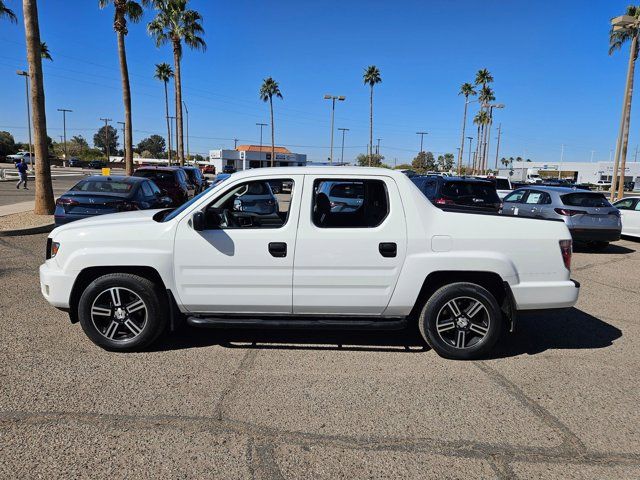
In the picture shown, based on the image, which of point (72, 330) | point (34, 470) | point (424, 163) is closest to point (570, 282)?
point (34, 470)

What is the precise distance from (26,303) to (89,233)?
7.41 ft

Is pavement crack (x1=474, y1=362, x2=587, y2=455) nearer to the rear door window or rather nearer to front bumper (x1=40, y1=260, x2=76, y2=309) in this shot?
front bumper (x1=40, y1=260, x2=76, y2=309)

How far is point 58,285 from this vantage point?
433 cm

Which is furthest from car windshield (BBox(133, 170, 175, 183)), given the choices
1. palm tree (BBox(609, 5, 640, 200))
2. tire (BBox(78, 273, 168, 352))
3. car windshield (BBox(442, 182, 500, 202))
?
palm tree (BBox(609, 5, 640, 200))

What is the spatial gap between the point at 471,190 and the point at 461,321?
299 inches

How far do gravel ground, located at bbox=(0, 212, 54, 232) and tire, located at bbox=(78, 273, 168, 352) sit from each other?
8175 millimetres

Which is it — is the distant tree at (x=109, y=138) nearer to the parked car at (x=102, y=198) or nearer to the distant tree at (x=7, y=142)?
the distant tree at (x=7, y=142)

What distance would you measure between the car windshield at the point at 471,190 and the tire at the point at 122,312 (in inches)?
333

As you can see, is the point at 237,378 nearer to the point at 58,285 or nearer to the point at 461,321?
the point at 58,285

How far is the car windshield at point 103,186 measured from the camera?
9.63 metres

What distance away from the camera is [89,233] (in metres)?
4.31

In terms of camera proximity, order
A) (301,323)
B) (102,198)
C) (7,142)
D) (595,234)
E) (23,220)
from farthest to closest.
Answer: (7,142) < (23,220) < (595,234) < (102,198) < (301,323)

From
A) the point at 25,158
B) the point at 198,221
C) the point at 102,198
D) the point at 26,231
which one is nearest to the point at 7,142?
the point at 25,158

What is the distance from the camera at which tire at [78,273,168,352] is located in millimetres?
4281
